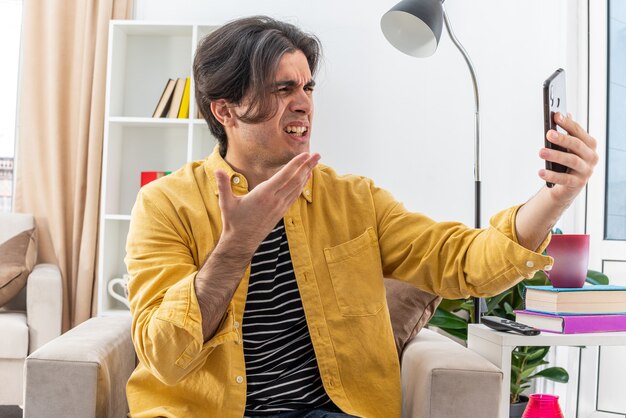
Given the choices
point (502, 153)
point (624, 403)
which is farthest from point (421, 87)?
point (624, 403)

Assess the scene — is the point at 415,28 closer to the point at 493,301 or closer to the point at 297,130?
the point at 493,301

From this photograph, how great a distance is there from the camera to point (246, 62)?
62.9 inches

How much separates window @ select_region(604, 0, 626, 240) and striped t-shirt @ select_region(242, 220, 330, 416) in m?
1.95

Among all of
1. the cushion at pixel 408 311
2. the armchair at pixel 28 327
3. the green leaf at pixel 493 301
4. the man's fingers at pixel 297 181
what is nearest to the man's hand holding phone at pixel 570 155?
the man's fingers at pixel 297 181

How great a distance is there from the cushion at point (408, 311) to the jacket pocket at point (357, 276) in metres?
0.17

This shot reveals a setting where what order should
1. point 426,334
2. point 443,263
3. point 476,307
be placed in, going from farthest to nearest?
1. point 476,307
2. point 426,334
3. point 443,263

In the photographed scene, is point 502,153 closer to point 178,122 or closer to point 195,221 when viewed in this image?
point 178,122

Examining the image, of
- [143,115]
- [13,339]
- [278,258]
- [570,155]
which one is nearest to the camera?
[570,155]

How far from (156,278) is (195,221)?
0.62ft

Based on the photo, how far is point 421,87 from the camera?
12.0 ft

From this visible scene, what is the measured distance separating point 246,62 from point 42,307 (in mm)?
1917

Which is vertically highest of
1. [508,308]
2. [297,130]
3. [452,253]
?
[297,130]

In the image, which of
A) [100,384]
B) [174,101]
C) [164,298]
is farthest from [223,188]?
[174,101]

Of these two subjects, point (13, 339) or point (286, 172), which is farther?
point (13, 339)
